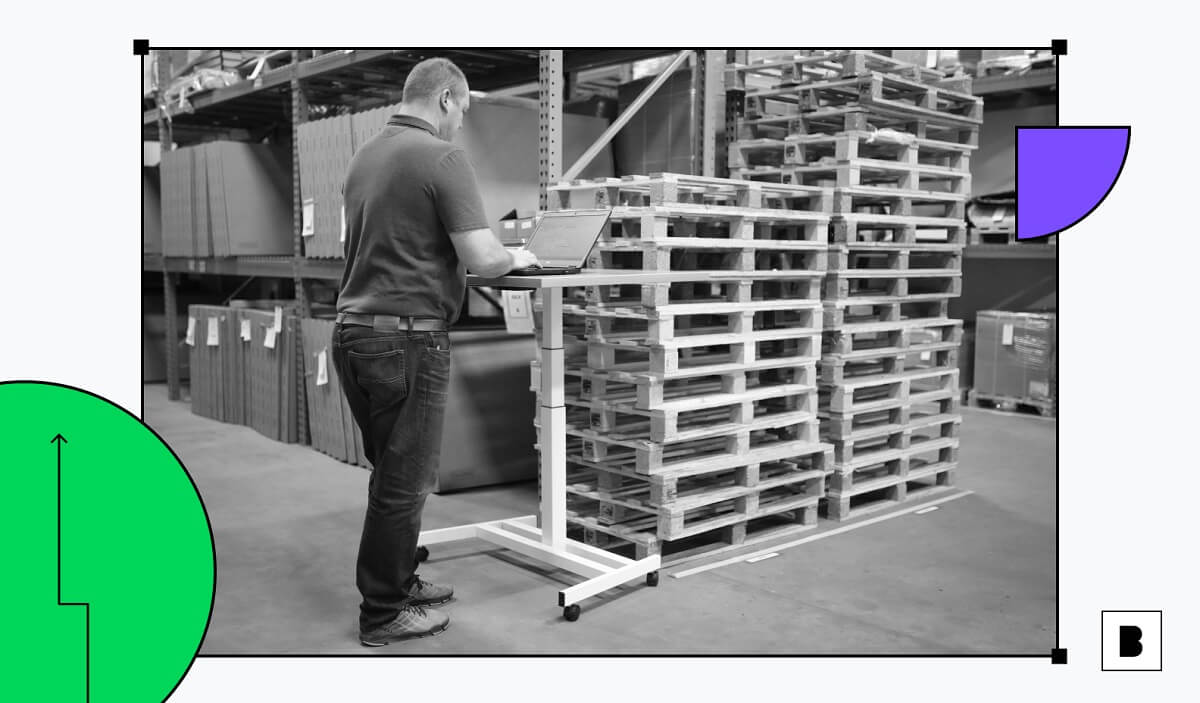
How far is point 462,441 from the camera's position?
6582 millimetres

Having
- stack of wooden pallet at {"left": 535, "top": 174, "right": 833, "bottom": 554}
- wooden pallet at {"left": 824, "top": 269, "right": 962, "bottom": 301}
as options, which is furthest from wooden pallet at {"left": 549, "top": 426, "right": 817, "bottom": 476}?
wooden pallet at {"left": 824, "top": 269, "right": 962, "bottom": 301}

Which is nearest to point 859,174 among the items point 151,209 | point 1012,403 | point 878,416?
point 878,416

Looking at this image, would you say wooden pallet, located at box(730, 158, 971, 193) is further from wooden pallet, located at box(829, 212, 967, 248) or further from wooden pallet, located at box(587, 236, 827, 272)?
wooden pallet, located at box(587, 236, 827, 272)

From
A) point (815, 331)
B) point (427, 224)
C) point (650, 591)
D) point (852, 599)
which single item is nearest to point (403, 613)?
point (650, 591)

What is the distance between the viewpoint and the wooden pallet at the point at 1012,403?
944 cm

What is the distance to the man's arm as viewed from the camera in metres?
3.84

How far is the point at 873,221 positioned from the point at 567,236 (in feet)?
7.36

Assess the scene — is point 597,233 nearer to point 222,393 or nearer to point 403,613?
point 403,613

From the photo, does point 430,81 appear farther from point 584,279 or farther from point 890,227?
point 890,227

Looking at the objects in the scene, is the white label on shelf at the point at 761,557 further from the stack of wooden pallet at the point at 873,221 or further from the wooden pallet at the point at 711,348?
the wooden pallet at the point at 711,348

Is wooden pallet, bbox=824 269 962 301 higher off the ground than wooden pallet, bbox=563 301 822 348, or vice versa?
wooden pallet, bbox=824 269 962 301

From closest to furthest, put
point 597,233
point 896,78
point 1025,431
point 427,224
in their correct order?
point 427,224 → point 597,233 → point 896,78 → point 1025,431

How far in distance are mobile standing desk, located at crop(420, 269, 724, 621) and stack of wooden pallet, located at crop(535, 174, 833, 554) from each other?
315mm

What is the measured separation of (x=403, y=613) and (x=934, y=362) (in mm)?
4509
